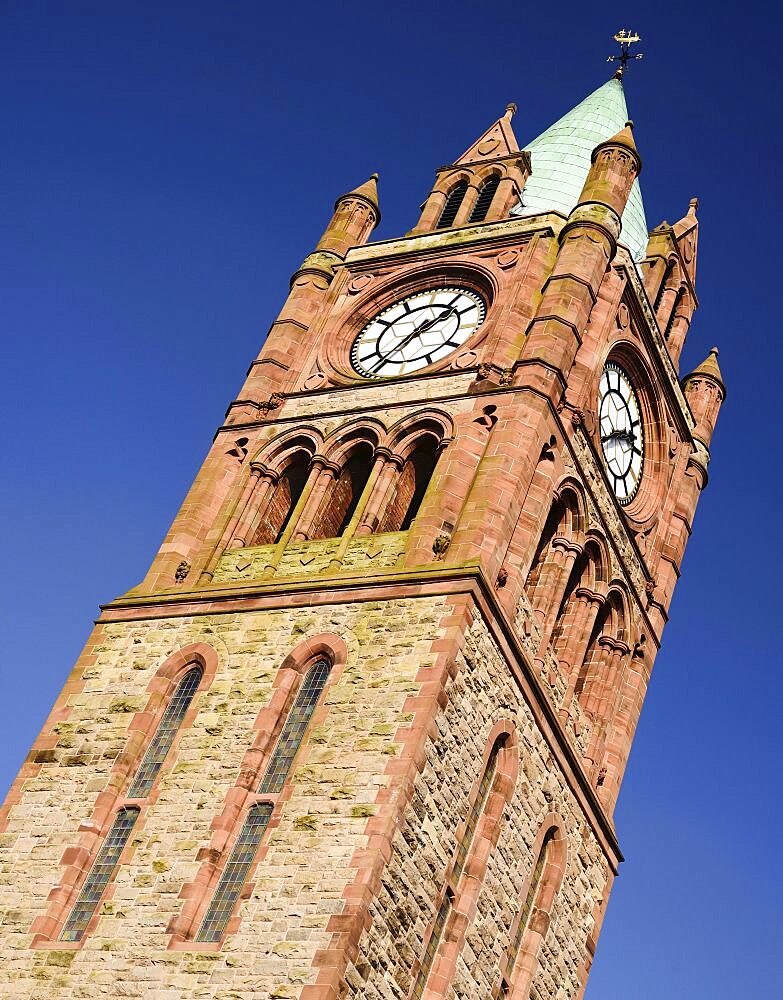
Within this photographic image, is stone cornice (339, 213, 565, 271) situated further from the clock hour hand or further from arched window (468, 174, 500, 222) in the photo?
the clock hour hand

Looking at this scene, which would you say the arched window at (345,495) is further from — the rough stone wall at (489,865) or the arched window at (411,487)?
the rough stone wall at (489,865)

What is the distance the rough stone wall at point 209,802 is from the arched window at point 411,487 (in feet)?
13.1

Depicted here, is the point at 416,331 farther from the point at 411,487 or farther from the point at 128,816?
the point at 128,816

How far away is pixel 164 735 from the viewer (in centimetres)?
3722

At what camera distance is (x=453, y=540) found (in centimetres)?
3794

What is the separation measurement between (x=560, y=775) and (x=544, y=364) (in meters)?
8.61

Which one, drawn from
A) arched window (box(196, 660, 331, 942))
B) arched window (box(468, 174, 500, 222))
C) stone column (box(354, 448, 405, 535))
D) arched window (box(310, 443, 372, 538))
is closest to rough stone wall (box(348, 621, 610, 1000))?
arched window (box(196, 660, 331, 942))

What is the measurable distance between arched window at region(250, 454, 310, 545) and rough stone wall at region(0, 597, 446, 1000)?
141 inches

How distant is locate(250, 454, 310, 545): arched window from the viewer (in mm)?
41938

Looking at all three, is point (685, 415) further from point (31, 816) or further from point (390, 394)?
point (31, 816)

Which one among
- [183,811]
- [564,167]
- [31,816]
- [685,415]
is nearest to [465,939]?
[183,811]

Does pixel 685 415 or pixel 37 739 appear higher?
pixel 685 415

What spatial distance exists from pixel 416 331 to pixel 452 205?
261 inches

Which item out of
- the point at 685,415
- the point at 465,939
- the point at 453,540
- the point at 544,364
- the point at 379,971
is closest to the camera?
the point at 379,971
